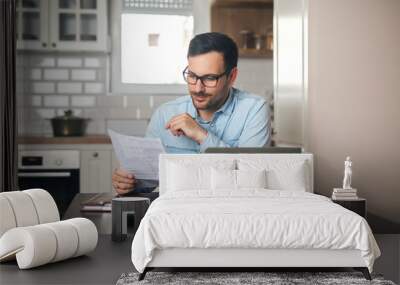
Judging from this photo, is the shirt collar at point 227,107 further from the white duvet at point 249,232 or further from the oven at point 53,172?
the white duvet at point 249,232

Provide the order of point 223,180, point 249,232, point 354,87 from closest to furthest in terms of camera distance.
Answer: point 249,232
point 223,180
point 354,87

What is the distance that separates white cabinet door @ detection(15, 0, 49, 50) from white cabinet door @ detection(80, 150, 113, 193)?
126 centimetres

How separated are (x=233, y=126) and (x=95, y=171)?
5.61ft

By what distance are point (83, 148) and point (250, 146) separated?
74.7 inches

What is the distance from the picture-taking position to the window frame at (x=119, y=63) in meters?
7.29

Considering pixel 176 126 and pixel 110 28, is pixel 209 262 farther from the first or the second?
pixel 110 28

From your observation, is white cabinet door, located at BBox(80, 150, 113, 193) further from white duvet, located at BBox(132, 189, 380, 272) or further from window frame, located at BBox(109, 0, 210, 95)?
white duvet, located at BBox(132, 189, 380, 272)

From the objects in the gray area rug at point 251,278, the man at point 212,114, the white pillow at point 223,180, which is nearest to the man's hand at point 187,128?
the man at point 212,114

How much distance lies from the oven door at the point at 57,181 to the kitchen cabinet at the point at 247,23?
2141mm

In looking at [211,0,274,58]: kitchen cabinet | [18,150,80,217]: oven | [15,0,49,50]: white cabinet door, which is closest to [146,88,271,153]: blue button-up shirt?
[211,0,274,58]: kitchen cabinet

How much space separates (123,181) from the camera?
6.66 m

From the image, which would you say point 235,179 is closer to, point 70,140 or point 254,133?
point 254,133

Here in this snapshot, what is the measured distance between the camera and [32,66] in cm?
768

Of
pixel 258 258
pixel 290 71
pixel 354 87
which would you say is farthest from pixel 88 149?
pixel 258 258
